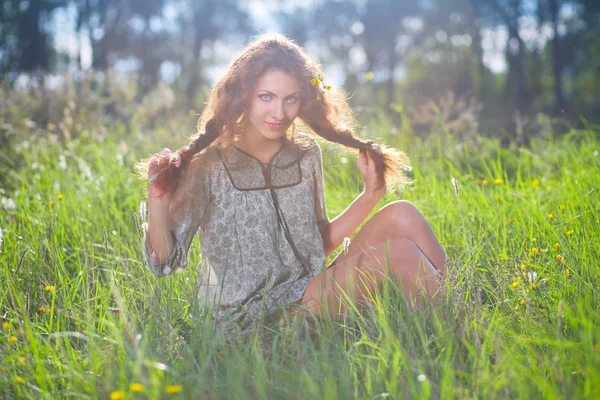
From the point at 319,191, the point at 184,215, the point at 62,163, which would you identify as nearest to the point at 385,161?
the point at 319,191

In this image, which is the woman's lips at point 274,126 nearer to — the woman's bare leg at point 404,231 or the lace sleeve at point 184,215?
the lace sleeve at point 184,215

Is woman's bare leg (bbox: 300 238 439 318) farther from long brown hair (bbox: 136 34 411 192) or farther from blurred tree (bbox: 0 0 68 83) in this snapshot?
blurred tree (bbox: 0 0 68 83)

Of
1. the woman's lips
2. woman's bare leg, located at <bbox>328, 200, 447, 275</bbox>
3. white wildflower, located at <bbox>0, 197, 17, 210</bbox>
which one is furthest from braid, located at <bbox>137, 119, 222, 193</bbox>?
white wildflower, located at <bbox>0, 197, 17, 210</bbox>

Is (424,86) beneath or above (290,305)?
above

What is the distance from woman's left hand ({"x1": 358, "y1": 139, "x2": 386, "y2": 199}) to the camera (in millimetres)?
2607

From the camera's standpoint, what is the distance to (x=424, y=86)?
1157 inches

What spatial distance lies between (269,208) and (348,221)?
0.42 metres

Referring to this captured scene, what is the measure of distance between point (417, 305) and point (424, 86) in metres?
28.7

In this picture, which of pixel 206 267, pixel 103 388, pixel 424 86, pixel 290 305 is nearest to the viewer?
pixel 103 388

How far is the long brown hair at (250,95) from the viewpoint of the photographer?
2494mm

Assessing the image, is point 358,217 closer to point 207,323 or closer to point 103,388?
point 207,323

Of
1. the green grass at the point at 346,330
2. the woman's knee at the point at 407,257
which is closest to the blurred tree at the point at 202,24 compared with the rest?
the green grass at the point at 346,330

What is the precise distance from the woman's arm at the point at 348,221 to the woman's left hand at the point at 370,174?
19 millimetres

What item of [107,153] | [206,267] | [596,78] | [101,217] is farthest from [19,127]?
[596,78]
